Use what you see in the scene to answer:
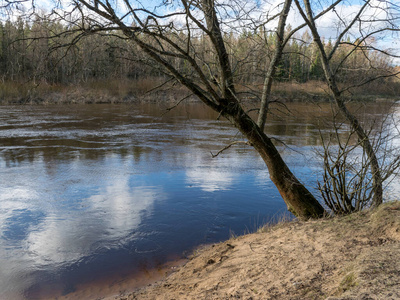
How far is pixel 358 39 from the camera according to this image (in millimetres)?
6211

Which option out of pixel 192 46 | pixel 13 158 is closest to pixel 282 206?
pixel 192 46

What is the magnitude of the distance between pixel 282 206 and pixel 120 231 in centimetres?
400

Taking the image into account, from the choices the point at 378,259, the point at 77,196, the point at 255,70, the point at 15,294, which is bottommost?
the point at 15,294

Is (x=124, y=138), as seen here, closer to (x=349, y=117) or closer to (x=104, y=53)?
(x=104, y=53)

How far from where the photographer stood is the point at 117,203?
851 cm

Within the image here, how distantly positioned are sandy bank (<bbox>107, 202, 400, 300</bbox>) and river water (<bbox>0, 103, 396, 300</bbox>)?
123 centimetres

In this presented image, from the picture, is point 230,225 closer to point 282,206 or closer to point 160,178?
point 282,206

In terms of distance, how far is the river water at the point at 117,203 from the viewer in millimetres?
5777

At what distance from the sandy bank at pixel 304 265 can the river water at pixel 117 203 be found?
1225 mm

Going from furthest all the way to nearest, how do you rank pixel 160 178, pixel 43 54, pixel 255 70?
pixel 160 178
pixel 255 70
pixel 43 54

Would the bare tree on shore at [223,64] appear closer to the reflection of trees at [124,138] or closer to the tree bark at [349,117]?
the tree bark at [349,117]

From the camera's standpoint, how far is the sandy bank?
3090 mm

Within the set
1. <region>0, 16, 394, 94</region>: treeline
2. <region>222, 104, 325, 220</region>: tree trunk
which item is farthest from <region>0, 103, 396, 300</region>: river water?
<region>0, 16, 394, 94</region>: treeline

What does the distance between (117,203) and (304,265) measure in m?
5.70
